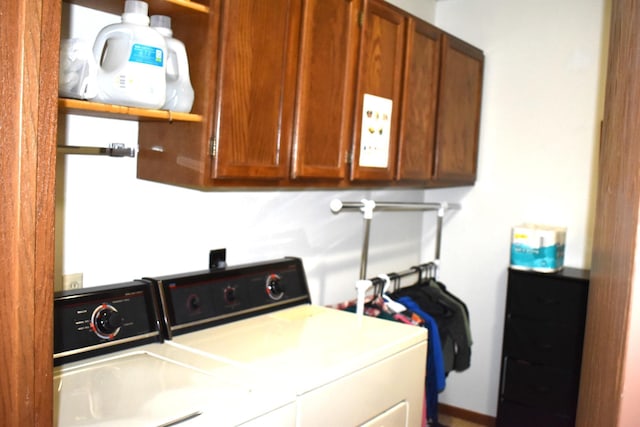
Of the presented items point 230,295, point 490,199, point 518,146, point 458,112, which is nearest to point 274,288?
point 230,295

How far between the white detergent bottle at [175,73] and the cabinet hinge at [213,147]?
0.11 meters

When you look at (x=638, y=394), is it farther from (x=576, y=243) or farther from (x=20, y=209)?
(x=576, y=243)

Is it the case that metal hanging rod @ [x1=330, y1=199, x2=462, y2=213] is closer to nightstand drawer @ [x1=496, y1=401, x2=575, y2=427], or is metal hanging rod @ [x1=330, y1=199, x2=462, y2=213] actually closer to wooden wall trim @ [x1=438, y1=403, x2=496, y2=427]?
nightstand drawer @ [x1=496, y1=401, x2=575, y2=427]

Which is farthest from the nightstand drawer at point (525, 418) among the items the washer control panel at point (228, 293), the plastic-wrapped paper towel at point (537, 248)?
the washer control panel at point (228, 293)

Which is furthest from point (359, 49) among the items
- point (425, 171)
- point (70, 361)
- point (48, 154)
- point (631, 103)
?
point (48, 154)

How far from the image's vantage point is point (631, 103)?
4.10 feet

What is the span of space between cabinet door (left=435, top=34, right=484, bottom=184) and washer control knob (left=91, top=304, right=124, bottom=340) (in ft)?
5.81

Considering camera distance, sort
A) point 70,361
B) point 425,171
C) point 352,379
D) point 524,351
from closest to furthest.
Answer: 1. point 70,361
2. point 352,379
3. point 425,171
4. point 524,351

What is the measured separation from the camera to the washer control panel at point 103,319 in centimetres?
156

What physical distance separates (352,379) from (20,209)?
1208 mm

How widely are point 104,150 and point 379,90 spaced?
1146 millimetres

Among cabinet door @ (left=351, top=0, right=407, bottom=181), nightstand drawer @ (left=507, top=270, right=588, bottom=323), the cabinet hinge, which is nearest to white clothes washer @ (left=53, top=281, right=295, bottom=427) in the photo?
the cabinet hinge

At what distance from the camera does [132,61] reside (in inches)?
59.8

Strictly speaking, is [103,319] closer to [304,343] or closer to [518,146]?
[304,343]
